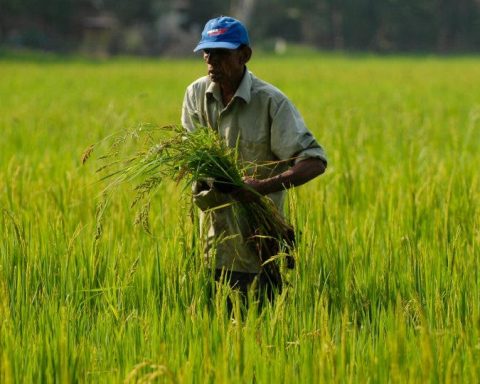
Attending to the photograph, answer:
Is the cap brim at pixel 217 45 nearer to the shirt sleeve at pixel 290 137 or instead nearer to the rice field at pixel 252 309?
the shirt sleeve at pixel 290 137

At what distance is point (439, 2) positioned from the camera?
58.9 metres

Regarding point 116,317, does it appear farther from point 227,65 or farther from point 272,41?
point 272,41

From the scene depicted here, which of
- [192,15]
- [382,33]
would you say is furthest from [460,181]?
[382,33]

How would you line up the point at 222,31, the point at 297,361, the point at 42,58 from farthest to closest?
the point at 42,58, the point at 222,31, the point at 297,361

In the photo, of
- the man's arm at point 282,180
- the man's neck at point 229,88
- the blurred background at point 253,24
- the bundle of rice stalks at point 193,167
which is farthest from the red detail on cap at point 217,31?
the blurred background at point 253,24

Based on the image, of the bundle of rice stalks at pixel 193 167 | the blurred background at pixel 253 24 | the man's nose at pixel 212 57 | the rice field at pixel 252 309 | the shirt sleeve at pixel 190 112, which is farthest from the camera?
the blurred background at pixel 253 24

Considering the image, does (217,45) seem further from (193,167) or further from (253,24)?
(253,24)

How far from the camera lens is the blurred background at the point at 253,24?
43.6 m

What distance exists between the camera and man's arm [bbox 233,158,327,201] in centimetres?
320

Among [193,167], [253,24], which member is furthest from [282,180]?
[253,24]

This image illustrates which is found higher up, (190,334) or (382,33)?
(382,33)

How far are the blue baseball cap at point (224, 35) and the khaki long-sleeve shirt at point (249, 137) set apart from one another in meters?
0.14

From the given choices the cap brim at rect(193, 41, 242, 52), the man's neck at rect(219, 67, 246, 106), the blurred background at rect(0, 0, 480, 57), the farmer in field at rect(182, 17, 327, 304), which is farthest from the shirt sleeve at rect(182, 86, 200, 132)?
the blurred background at rect(0, 0, 480, 57)

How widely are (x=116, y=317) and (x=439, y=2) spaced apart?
58.3 meters
